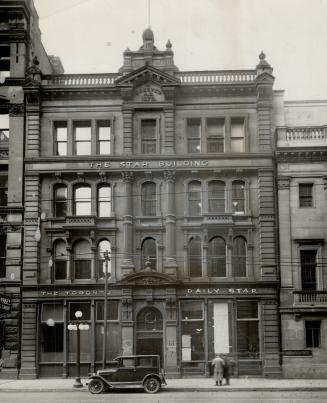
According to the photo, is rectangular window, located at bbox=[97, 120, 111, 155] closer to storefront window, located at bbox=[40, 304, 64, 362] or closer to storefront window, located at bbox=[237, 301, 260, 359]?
storefront window, located at bbox=[40, 304, 64, 362]

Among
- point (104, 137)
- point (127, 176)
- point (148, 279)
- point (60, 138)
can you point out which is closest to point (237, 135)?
point (127, 176)

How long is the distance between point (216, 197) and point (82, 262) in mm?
8715

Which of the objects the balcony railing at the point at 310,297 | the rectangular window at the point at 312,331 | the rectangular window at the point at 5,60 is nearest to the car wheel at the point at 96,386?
the balcony railing at the point at 310,297

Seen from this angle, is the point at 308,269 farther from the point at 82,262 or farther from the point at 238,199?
the point at 82,262

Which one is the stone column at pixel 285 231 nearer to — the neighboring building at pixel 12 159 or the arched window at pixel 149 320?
the arched window at pixel 149 320

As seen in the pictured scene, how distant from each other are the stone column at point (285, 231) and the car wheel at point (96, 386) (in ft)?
41.6

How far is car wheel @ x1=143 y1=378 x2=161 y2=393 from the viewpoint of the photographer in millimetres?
28750

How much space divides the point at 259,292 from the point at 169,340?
5.74 metres

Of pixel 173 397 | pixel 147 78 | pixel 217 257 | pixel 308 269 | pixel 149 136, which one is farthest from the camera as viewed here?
pixel 149 136

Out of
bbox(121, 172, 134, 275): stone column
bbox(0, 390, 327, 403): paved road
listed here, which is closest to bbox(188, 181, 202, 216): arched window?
bbox(121, 172, 134, 275): stone column

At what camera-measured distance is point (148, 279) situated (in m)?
37.0

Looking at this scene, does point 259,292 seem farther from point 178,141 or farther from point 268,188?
point 178,141

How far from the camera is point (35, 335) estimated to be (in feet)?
122

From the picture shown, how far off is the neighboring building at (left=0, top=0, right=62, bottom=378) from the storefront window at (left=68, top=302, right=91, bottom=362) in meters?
2.97
